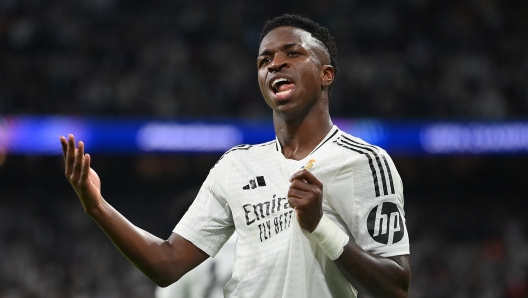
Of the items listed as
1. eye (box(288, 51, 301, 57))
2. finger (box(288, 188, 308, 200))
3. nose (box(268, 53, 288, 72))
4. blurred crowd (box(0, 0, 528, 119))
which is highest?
blurred crowd (box(0, 0, 528, 119))

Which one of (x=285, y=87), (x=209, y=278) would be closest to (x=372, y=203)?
(x=285, y=87)

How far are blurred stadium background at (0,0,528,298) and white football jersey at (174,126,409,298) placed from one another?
8.56 meters

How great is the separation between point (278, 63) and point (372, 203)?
2.21ft

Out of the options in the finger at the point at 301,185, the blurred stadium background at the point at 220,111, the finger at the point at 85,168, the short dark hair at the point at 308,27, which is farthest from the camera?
the blurred stadium background at the point at 220,111

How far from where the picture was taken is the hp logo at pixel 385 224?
257 centimetres

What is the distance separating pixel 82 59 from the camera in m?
12.7

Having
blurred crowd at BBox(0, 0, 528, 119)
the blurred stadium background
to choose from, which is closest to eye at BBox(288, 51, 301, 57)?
the blurred stadium background

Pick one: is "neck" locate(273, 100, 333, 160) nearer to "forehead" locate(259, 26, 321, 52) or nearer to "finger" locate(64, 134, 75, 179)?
"forehead" locate(259, 26, 321, 52)

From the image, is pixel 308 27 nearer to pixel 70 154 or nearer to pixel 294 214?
pixel 294 214

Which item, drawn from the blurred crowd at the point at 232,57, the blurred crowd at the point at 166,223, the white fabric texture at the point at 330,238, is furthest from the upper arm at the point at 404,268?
the blurred crowd at the point at 232,57

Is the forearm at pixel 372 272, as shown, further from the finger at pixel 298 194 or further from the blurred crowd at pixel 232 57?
the blurred crowd at pixel 232 57

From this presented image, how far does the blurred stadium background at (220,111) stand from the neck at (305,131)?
856 centimetres

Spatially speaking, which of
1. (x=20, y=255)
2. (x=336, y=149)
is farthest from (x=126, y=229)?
(x=20, y=255)

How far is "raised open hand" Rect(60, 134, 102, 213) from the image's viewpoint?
2.61m
